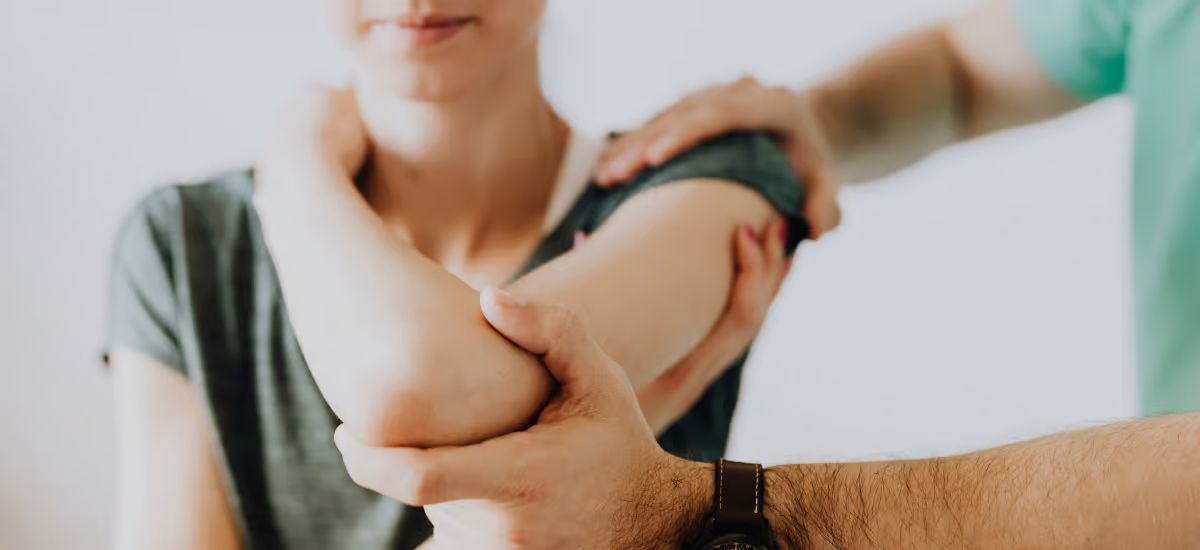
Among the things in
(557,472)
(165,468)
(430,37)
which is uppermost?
(430,37)

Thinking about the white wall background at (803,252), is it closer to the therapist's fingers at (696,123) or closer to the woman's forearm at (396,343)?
the therapist's fingers at (696,123)

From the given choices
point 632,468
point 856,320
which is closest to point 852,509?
point 632,468

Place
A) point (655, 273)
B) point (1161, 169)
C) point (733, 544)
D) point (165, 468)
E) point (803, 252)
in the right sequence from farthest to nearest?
point (803, 252) < point (1161, 169) < point (165, 468) < point (655, 273) < point (733, 544)

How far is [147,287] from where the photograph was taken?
101 centimetres

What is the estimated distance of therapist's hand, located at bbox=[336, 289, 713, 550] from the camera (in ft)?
2.06

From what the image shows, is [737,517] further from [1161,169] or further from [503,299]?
[1161,169]

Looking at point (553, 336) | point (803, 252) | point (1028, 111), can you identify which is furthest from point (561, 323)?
point (803, 252)

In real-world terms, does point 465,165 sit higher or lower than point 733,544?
higher

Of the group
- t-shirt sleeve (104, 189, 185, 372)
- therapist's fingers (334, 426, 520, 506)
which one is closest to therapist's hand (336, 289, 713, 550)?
therapist's fingers (334, 426, 520, 506)

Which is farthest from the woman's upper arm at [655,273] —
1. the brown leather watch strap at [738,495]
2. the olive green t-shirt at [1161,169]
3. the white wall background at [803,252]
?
the white wall background at [803,252]

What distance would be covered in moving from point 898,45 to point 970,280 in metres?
0.80

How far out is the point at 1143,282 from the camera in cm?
117

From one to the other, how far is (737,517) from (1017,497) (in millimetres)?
187

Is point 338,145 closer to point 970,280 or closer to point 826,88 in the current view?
point 826,88
